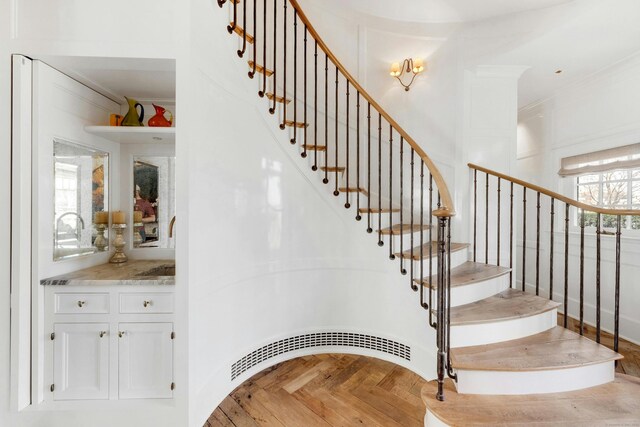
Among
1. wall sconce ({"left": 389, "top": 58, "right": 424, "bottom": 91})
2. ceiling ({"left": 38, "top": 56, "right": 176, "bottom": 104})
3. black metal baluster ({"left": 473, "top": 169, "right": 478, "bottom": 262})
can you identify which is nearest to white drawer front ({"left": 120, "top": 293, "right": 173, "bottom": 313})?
ceiling ({"left": 38, "top": 56, "right": 176, "bottom": 104})

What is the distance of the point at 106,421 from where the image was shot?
1.71 m

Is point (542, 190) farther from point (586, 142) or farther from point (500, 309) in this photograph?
point (586, 142)

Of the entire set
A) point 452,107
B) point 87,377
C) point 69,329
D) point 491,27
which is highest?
point 491,27

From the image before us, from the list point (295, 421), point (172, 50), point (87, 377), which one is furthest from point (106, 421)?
point (172, 50)

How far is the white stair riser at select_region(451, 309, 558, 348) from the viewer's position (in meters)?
2.01

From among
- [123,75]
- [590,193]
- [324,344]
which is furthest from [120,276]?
[590,193]

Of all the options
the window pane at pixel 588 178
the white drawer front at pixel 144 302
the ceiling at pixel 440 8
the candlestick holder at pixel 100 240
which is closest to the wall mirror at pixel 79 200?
the candlestick holder at pixel 100 240

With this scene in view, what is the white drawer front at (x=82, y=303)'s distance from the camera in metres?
1.71

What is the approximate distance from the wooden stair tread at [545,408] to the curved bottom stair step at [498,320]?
0.37 metres

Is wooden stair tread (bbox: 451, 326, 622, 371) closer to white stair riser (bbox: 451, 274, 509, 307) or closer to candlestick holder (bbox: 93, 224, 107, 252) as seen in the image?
white stair riser (bbox: 451, 274, 509, 307)

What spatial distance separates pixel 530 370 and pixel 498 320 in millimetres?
371

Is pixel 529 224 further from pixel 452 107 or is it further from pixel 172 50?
pixel 172 50

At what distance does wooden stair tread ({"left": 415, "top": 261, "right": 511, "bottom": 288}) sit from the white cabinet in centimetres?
186

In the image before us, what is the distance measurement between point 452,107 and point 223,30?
2473mm
